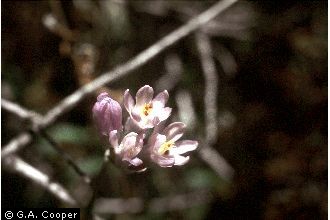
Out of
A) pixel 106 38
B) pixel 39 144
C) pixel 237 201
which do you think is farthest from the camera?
pixel 237 201

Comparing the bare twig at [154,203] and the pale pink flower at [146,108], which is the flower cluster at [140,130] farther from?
the bare twig at [154,203]

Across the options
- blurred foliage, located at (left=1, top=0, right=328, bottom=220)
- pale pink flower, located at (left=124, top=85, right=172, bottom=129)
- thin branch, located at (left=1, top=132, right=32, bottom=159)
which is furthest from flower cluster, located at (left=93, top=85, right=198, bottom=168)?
blurred foliage, located at (left=1, top=0, right=328, bottom=220)

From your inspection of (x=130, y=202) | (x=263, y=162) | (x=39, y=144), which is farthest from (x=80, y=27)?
(x=263, y=162)

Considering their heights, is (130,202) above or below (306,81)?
below

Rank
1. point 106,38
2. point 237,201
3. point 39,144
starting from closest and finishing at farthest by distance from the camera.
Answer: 1. point 39,144
2. point 106,38
3. point 237,201

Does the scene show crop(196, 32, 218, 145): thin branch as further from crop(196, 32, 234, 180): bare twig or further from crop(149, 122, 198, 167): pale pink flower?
crop(149, 122, 198, 167): pale pink flower

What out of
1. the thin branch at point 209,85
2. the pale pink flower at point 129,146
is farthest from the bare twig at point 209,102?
the pale pink flower at point 129,146

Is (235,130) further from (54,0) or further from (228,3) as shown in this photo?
(54,0)
